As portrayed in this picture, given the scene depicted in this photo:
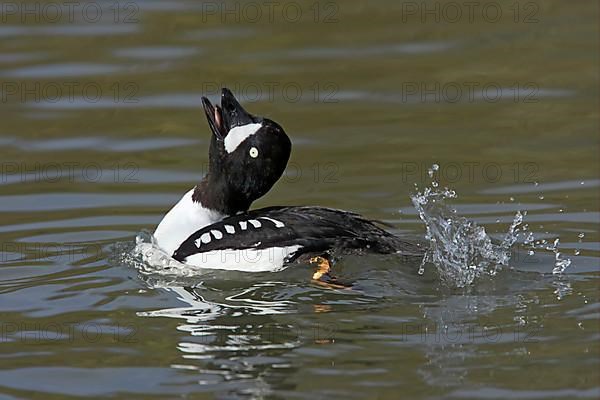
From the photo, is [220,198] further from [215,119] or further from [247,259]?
[247,259]

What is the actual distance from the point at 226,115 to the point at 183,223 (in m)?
0.84

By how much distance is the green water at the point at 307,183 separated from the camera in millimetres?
7246

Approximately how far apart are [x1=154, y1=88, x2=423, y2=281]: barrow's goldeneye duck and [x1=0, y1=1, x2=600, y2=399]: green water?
139 mm

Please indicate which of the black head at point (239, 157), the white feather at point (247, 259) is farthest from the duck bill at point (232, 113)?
the white feather at point (247, 259)

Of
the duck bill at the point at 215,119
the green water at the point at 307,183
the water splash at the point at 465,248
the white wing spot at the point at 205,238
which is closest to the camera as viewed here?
the green water at the point at 307,183

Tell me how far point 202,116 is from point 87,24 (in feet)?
10.2

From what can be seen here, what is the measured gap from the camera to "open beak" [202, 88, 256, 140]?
30.5 feet

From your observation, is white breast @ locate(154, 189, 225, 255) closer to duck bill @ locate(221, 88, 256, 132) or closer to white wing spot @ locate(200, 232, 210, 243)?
white wing spot @ locate(200, 232, 210, 243)

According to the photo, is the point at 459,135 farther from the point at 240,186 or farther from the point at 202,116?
the point at 240,186

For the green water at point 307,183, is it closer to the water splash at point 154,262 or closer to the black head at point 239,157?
the water splash at point 154,262

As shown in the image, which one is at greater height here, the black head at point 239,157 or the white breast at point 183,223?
the black head at point 239,157

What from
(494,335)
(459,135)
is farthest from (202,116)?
(494,335)

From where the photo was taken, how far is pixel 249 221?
29.2 feet

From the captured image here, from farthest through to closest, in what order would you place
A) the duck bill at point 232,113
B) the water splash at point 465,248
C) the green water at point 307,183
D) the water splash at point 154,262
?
the duck bill at point 232,113, the water splash at point 154,262, the water splash at point 465,248, the green water at point 307,183
